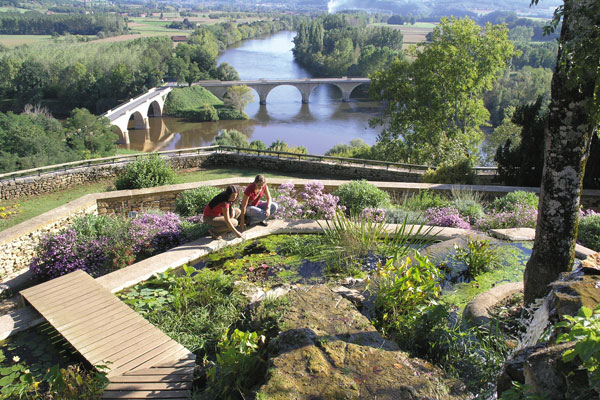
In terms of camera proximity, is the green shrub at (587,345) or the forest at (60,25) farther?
the forest at (60,25)

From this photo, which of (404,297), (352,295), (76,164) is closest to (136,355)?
(352,295)

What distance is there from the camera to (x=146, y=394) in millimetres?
3596

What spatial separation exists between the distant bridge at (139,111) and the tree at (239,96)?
332 inches

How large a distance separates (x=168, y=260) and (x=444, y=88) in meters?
19.2

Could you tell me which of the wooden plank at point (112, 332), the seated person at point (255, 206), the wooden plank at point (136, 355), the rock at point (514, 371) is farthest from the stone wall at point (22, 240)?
the rock at point (514, 371)

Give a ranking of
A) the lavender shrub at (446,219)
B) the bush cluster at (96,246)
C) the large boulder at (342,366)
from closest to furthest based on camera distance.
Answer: the large boulder at (342,366)
the bush cluster at (96,246)
the lavender shrub at (446,219)

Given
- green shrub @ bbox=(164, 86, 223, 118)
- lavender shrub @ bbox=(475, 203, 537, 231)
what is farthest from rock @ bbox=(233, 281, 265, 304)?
green shrub @ bbox=(164, 86, 223, 118)

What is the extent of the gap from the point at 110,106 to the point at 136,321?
65976 millimetres

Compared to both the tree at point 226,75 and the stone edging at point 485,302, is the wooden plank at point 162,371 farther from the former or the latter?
the tree at point 226,75

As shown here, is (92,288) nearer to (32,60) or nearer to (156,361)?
(156,361)

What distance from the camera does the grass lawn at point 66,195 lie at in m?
12.0

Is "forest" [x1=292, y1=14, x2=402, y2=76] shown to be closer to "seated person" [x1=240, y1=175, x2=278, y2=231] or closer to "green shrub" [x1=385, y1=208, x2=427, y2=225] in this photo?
"green shrub" [x1=385, y1=208, x2=427, y2=225]

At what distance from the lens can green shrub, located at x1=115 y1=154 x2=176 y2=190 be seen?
37.5 ft

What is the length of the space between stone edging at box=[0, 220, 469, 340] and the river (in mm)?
34747
